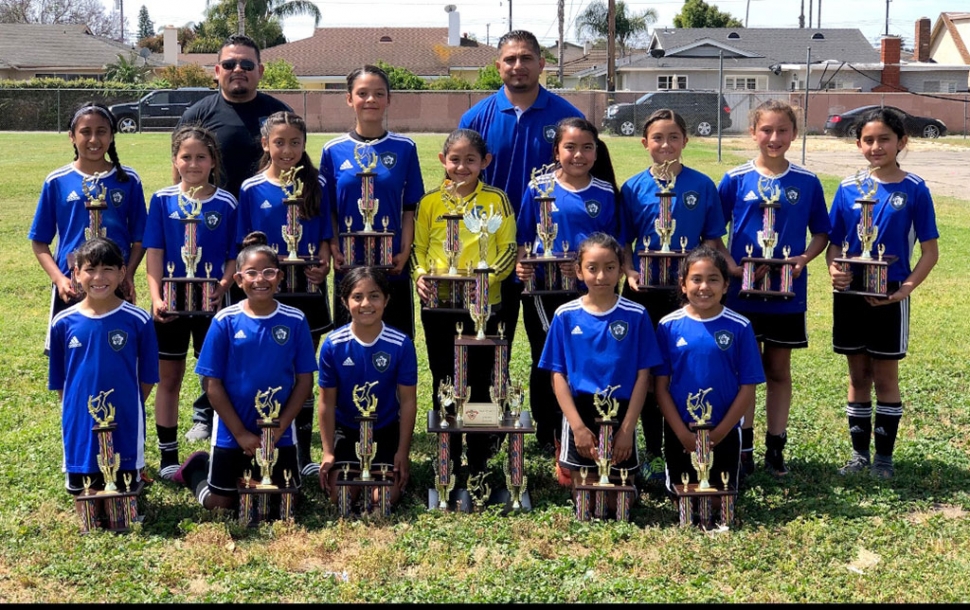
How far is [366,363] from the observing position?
221 inches

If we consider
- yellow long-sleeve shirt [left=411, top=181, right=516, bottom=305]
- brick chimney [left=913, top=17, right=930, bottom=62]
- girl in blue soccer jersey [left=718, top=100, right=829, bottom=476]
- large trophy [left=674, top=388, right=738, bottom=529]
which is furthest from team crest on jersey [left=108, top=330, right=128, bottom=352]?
brick chimney [left=913, top=17, right=930, bottom=62]

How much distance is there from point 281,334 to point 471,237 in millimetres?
1147

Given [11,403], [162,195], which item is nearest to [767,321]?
[162,195]

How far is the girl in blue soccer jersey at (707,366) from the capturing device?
5426mm

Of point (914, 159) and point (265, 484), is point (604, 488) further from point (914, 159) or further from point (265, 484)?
point (914, 159)

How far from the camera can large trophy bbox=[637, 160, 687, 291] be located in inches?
225

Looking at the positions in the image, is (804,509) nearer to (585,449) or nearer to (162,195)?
(585,449)

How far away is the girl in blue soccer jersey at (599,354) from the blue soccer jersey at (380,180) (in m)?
1.09

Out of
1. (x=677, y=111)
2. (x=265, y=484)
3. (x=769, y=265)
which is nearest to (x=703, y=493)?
(x=769, y=265)

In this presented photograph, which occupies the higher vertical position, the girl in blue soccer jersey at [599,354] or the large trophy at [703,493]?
the girl in blue soccer jersey at [599,354]

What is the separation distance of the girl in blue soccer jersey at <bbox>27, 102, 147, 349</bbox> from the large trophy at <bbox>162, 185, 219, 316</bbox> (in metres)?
0.25

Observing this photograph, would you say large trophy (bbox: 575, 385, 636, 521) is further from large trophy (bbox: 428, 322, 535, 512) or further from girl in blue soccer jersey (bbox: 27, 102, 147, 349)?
girl in blue soccer jersey (bbox: 27, 102, 147, 349)

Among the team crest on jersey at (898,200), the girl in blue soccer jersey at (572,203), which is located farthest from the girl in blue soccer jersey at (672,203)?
the team crest on jersey at (898,200)

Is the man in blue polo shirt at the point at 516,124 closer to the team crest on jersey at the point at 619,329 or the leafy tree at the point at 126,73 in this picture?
the team crest on jersey at the point at 619,329
